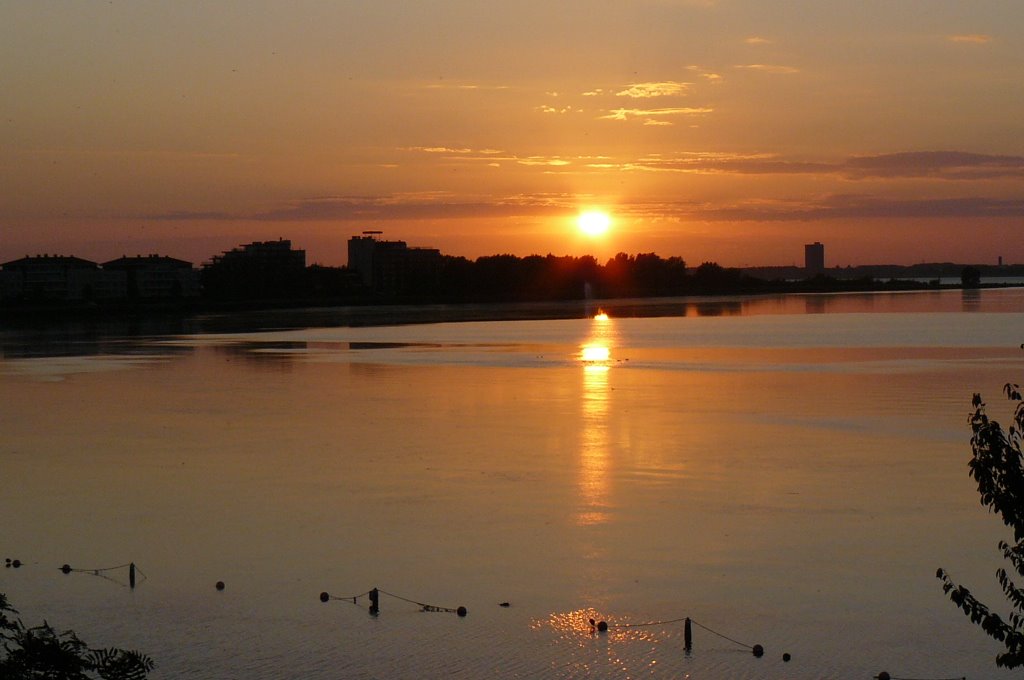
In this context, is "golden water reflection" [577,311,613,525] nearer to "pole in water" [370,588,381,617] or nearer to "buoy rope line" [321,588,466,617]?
"buoy rope line" [321,588,466,617]

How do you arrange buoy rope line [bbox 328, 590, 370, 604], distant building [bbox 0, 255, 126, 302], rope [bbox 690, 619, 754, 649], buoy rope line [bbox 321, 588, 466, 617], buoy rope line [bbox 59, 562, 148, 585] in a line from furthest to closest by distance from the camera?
distant building [bbox 0, 255, 126, 302], buoy rope line [bbox 59, 562, 148, 585], buoy rope line [bbox 328, 590, 370, 604], buoy rope line [bbox 321, 588, 466, 617], rope [bbox 690, 619, 754, 649]

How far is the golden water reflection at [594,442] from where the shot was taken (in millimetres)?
14367

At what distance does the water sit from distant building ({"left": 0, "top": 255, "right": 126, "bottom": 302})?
163 metres

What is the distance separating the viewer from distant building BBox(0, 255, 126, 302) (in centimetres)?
18162

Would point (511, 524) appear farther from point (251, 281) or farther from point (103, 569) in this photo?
point (251, 281)

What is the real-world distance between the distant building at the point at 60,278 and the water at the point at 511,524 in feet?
535

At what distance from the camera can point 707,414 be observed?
22969 mm

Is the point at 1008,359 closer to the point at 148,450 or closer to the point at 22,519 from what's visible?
the point at 148,450

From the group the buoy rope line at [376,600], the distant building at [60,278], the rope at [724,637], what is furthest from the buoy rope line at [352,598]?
the distant building at [60,278]

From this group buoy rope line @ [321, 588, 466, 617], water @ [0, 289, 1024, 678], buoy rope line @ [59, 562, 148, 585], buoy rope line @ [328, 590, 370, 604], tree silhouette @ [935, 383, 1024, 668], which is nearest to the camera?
tree silhouette @ [935, 383, 1024, 668]

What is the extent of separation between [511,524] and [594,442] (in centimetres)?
608

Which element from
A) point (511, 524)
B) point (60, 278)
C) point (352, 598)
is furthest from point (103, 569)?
point (60, 278)

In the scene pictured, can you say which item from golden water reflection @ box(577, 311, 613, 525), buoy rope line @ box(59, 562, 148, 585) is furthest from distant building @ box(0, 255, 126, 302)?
buoy rope line @ box(59, 562, 148, 585)

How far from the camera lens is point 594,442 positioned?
19516 mm
